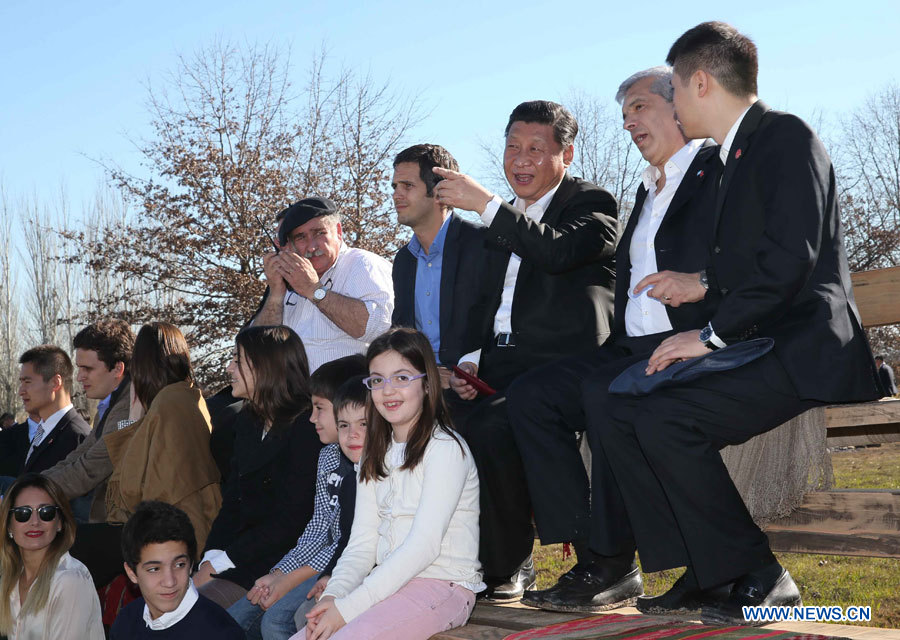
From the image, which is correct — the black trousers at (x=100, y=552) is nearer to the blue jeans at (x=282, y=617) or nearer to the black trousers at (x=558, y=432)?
the blue jeans at (x=282, y=617)

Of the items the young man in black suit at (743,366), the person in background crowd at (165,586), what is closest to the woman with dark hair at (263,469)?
the person in background crowd at (165,586)

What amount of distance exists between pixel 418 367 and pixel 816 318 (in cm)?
139

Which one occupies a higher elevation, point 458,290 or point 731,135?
point 731,135

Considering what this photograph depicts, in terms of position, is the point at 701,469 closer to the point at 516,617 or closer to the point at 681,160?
the point at 516,617

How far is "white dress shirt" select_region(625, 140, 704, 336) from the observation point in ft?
11.8

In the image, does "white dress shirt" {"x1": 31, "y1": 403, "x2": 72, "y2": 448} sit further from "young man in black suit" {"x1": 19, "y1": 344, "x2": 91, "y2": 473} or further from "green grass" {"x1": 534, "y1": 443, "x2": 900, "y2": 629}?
"green grass" {"x1": 534, "y1": 443, "x2": 900, "y2": 629}

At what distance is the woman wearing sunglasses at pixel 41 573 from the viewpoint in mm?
4301

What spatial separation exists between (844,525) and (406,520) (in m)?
1.62

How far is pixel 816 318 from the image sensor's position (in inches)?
114

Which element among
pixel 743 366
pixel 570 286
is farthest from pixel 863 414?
pixel 570 286

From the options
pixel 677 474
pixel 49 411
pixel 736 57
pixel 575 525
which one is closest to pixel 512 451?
pixel 575 525

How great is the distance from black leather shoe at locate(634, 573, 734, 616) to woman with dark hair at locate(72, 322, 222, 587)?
2460 mm

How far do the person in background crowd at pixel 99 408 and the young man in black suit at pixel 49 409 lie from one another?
35 centimetres

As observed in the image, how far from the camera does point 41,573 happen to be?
4.40 m
